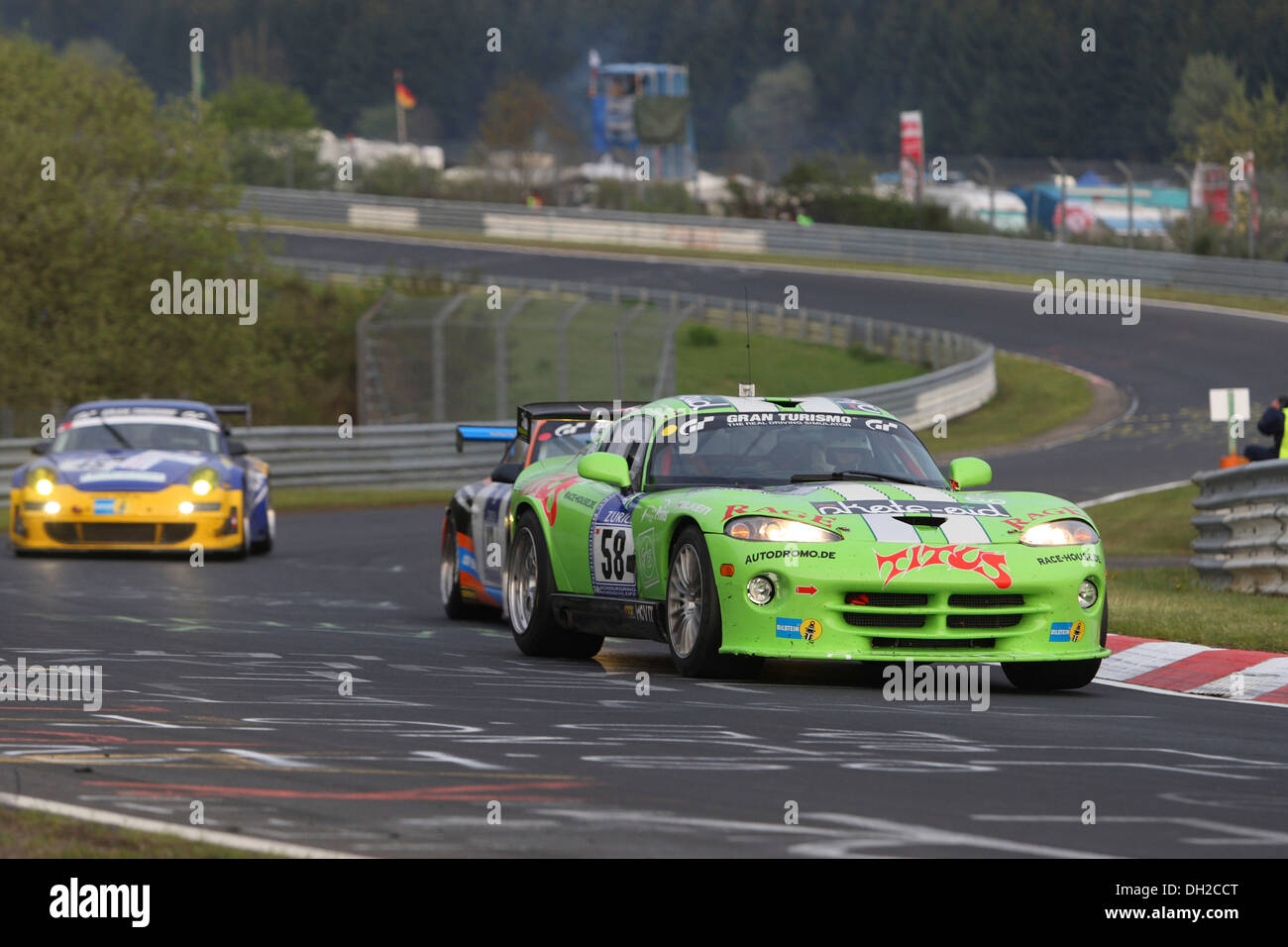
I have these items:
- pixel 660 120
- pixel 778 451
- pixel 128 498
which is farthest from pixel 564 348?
pixel 660 120

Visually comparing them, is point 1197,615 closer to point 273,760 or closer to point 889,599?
point 889,599

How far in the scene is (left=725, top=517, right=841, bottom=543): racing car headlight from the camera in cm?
952

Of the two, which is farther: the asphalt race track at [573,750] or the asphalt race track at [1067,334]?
the asphalt race track at [1067,334]

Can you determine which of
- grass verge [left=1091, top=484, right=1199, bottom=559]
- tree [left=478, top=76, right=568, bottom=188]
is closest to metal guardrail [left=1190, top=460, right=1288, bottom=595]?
grass verge [left=1091, top=484, right=1199, bottom=559]

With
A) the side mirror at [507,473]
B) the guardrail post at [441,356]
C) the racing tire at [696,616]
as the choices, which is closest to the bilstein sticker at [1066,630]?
the racing tire at [696,616]

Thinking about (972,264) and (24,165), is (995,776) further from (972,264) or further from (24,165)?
(972,264)

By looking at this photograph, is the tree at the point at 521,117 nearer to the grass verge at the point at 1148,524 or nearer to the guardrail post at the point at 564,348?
the guardrail post at the point at 564,348

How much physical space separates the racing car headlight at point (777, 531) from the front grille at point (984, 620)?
0.62 m

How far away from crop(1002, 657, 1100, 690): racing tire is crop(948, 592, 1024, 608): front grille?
379mm

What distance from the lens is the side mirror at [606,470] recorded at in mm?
10500

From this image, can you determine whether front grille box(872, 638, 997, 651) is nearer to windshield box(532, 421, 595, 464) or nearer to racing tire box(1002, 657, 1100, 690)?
racing tire box(1002, 657, 1100, 690)

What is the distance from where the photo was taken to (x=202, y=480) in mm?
18297
